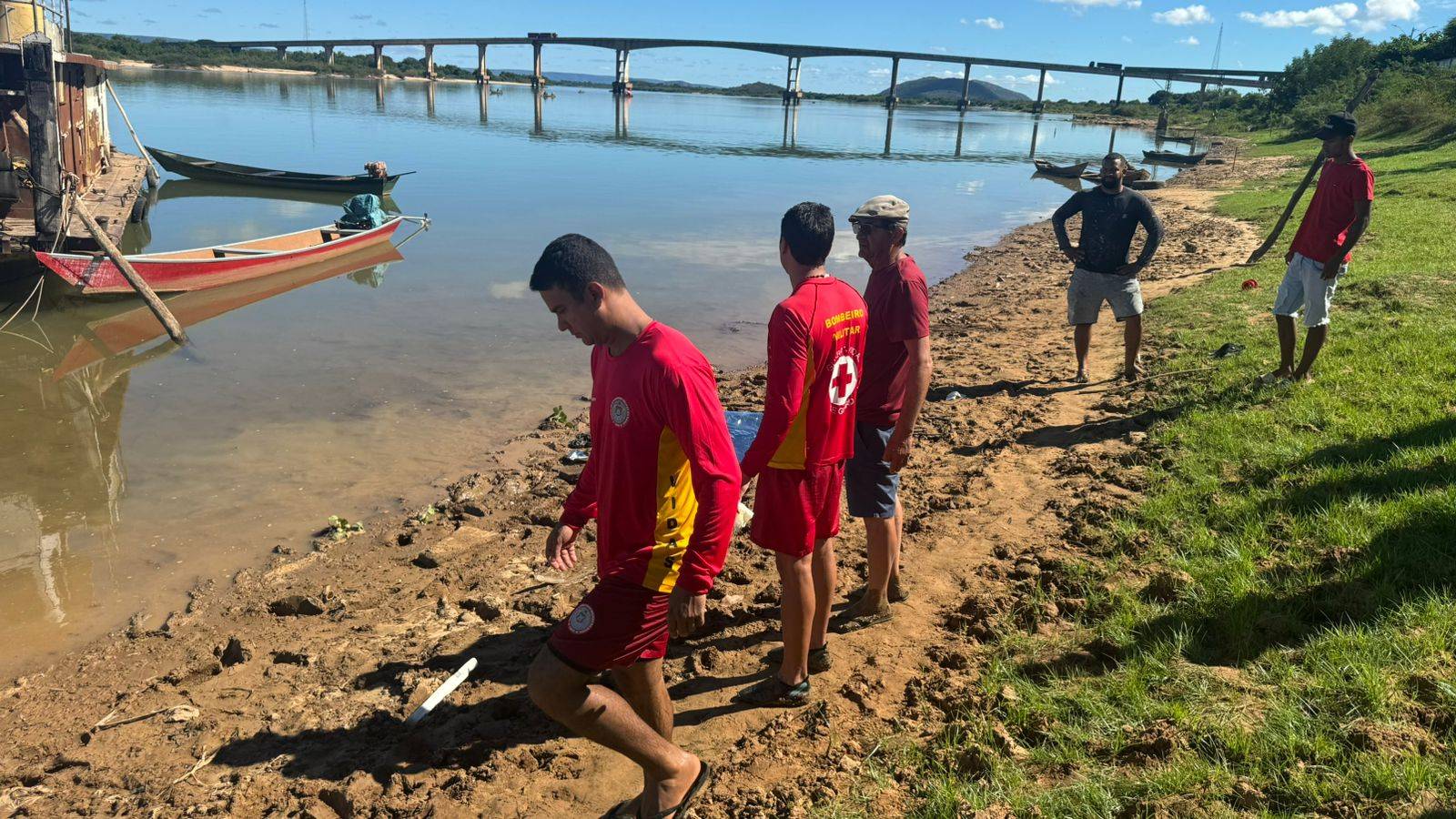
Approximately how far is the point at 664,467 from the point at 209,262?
15294 millimetres

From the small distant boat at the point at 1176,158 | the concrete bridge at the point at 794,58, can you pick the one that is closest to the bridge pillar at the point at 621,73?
the concrete bridge at the point at 794,58

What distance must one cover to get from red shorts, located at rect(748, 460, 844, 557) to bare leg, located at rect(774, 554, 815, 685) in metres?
0.07

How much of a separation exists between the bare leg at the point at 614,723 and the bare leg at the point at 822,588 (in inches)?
39.0

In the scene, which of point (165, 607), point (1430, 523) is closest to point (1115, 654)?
point (1430, 523)

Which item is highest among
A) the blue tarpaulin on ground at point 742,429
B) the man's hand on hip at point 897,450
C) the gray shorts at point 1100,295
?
the gray shorts at point 1100,295

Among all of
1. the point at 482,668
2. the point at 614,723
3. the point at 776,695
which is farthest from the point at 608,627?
the point at 482,668

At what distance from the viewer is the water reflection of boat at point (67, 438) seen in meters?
6.28

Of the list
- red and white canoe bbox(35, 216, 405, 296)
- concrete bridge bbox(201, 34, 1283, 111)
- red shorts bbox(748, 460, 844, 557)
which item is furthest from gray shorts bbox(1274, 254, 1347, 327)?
concrete bridge bbox(201, 34, 1283, 111)

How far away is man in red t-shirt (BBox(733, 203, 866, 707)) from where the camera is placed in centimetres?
349

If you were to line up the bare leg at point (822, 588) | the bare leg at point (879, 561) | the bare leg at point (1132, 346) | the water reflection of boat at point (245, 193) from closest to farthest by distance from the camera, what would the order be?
the bare leg at point (822, 588) < the bare leg at point (879, 561) < the bare leg at point (1132, 346) < the water reflection of boat at point (245, 193)

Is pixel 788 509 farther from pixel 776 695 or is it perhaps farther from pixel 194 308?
pixel 194 308

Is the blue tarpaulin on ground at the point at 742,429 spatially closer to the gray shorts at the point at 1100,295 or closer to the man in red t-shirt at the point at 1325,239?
the gray shorts at the point at 1100,295

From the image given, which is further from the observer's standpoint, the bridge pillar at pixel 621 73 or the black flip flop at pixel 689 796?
the bridge pillar at pixel 621 73

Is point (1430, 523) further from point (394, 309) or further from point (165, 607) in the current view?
point (394, 309)
